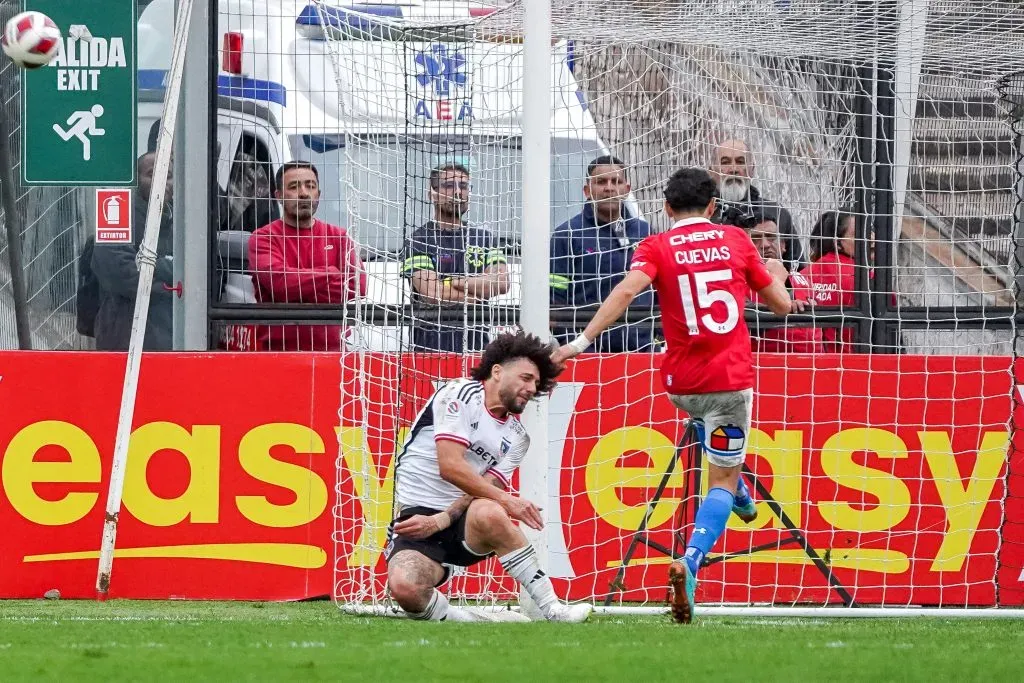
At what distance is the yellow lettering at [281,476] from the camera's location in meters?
9.02

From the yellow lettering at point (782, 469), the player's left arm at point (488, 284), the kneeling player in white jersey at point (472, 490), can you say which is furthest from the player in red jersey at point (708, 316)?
the yellow lettering at point (782, 469)

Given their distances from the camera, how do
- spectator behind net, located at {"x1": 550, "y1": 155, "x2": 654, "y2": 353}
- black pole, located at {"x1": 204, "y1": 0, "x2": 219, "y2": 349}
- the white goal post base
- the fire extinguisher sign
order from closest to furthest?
the white goal post base
spectator behind net, located at {"x1": 550, "y1": 155, "x2": 654, "y2": 353}
the fire extinguisher sign
black pole, located at {"x1": 204, "y1": 0, "x2": 219, "y2": 349}

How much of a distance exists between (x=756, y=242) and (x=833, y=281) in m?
0.56

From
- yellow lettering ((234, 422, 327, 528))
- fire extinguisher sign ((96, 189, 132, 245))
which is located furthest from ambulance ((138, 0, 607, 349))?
yellow lettering ((234, 422, 327, 528))

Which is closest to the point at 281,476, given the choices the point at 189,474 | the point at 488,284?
the point at 189,474

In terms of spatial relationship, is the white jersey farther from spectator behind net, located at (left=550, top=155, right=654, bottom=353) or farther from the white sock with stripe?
spectator behind net, located at (left=550, top=155, right=654, bottom=353)

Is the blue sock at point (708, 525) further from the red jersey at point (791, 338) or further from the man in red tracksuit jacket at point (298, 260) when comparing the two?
the man in red tracksuit jacket at point (298, 260)

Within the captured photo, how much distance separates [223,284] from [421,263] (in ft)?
5.69

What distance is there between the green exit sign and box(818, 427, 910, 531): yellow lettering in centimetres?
451

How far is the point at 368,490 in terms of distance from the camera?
8688 millimetres

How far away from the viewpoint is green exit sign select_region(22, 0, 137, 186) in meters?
9.55

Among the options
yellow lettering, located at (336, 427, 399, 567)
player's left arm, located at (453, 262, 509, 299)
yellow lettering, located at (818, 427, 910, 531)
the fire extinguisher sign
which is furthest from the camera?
the fire extinguisher sign

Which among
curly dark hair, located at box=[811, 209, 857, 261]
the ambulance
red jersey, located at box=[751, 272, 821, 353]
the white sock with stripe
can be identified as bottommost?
the white sock with stripe

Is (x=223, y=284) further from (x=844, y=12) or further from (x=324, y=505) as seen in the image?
(x=844, y=12)
